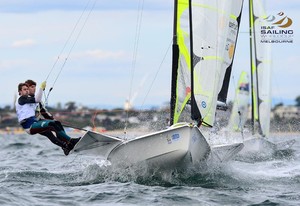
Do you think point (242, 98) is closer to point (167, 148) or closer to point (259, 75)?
point (259, 75)

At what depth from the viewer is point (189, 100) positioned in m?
13.4

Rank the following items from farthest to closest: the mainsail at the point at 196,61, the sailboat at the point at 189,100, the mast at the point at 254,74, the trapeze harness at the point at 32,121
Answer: the mast at the point at 254,74, the mainsail at the point at 196,61, the trapeze harness at the point at 32,121, the sailboat at the point at 189,100

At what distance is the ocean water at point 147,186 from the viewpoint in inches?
402

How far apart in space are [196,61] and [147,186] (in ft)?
10.1

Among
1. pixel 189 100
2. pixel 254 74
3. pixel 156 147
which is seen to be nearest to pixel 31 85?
pixel 156 147

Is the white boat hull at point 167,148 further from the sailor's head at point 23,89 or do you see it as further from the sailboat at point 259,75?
the sailboat at point 259,75

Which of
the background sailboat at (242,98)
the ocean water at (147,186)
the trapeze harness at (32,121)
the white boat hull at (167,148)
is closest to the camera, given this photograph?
the ocean water at (147,186)

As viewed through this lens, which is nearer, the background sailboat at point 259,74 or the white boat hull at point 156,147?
the white boat hull at point 156,147

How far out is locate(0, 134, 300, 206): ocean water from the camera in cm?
1022

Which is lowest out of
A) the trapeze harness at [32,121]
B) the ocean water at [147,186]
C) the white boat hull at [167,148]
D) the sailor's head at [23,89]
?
the ocean water at [147,186]

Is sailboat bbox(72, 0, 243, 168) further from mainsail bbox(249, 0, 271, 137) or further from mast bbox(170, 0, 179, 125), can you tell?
mainsail bbox(249, 0, 271, 137)

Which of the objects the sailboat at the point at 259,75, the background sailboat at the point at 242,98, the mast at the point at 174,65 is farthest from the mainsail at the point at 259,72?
the mast at the point at 174,65

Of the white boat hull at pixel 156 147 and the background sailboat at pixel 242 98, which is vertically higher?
the background sailboat at pixel 242 98

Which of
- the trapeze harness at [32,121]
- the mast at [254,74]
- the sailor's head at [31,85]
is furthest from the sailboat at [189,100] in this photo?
the mast at [254,74]
